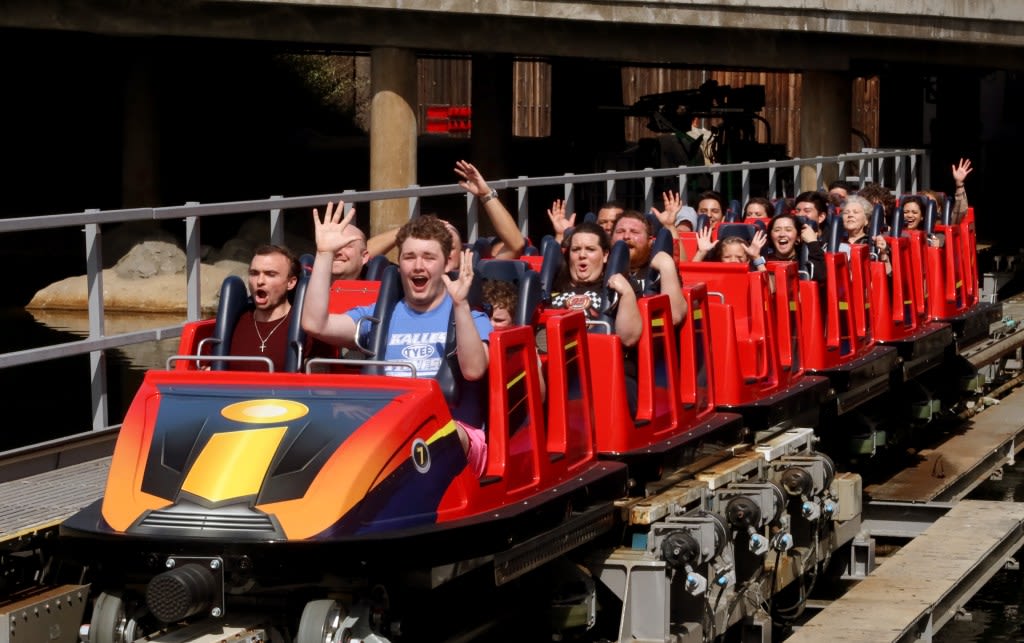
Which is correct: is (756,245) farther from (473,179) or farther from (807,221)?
(473,179)

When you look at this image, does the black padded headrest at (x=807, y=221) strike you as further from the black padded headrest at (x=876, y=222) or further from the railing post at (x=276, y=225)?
the railing post at (x=276, y=225)

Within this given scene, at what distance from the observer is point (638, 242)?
28.7ft

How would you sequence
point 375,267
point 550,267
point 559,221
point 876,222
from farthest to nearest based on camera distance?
point 876,222 < point 559,221 < point 375,267 < point 550,267

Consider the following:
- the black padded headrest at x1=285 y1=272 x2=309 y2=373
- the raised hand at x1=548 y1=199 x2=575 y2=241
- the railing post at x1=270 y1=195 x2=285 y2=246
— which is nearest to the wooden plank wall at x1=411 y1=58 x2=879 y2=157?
the raised hand at x1=548 y1=199 x2=575 y2=241

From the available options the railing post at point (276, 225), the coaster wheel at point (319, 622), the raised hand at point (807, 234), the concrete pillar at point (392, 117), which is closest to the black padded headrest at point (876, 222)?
the raised hand at point (807, 234)

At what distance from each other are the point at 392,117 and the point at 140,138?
17.7 feet

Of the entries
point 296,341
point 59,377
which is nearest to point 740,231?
point 296,341

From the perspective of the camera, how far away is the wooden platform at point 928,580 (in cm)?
800

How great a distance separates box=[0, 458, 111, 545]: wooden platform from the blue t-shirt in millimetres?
1276

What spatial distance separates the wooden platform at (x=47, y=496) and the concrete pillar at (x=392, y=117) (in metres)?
17.0

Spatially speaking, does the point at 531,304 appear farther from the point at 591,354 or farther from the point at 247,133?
the point at 247,133

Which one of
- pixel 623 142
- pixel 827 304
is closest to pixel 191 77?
pixel 623 142

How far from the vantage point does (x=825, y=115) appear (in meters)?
27.2

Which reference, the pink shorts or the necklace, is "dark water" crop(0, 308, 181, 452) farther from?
the pink shorts
